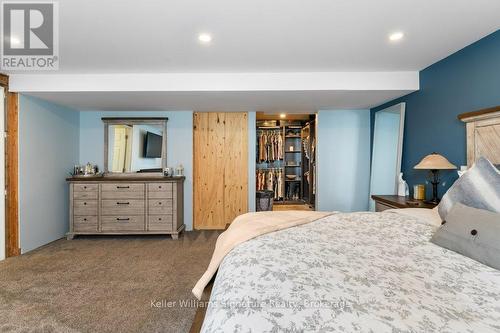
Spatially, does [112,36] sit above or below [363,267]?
above

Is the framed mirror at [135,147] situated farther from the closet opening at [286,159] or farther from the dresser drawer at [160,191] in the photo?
the closet opening at [286,159]

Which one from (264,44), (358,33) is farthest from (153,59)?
(358,33)

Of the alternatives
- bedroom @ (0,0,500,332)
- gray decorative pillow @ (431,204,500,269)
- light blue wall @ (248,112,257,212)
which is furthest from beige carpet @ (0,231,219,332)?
gray decorative pillow @ (431,204,500,269)

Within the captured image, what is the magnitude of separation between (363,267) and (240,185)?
10.9 ft

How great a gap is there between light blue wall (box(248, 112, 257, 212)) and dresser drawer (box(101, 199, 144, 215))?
1.73 m

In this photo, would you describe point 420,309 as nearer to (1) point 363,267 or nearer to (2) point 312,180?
(1) point 363,267

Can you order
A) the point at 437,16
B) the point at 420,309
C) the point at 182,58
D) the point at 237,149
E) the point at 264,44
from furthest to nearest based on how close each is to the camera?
1. the point at 237,149
2. the point at 182,58
3. the point at 264,44
4. the point at 437,16
5. the point at 420,309

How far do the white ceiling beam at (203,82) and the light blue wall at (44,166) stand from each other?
47cm

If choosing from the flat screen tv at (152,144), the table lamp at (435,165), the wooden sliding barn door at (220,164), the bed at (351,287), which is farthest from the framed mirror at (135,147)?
the table lamp at (435,165)

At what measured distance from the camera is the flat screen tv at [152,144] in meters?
4.18

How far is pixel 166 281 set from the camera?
2.36m

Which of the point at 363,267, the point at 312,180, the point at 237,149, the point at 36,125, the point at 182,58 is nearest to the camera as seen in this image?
the point at 363,267

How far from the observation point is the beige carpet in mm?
1766

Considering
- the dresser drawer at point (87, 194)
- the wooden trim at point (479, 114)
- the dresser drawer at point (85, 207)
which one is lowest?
the dresser drawer at point (85, 207)
